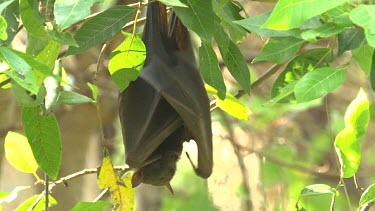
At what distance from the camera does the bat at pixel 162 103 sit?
2.55 metres

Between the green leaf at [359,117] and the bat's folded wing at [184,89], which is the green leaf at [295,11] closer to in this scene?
the green leaf at [359,117]

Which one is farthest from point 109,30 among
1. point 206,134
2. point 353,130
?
point 206,134

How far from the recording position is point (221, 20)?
180 cm

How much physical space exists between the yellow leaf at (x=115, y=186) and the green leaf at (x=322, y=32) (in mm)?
1073

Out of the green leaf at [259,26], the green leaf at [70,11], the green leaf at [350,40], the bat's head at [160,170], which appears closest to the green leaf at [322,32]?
the green leaf at [259,26]

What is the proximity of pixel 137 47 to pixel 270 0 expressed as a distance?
50 centimetres

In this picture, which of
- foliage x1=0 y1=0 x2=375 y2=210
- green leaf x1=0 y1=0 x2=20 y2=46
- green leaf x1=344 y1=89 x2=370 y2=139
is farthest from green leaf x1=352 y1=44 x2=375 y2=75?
green leaf x1=0 y1=0 x2=20 y2=46

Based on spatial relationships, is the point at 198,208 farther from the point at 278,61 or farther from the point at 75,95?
the point at 278,61

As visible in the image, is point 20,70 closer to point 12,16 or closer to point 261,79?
point 12,16

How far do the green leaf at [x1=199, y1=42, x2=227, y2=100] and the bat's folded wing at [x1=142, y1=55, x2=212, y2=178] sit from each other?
56cm

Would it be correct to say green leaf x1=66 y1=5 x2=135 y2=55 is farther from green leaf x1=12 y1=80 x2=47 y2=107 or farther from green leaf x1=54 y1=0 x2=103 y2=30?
green leaf x1=54 y1=0 x2=103 y2=30

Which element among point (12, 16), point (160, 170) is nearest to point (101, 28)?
point (12, 16)

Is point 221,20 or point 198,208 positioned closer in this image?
point 221,20

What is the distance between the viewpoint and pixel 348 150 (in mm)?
2092
